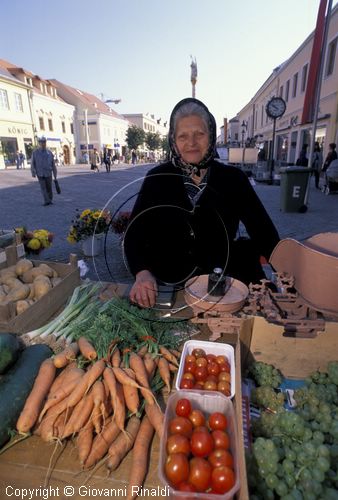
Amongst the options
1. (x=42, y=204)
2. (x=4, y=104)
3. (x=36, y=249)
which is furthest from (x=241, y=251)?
(x=4, y=104)

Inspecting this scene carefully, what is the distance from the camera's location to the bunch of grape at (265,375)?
131 centimetres

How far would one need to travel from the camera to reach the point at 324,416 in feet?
3.58

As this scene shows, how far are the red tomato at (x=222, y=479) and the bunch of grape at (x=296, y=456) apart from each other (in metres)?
0.11

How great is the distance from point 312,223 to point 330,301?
6.50 metres

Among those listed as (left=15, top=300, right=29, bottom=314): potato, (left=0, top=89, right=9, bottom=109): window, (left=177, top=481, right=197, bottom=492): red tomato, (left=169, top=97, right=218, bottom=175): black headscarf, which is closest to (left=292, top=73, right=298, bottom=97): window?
(left=169, top=97, right=218, bottom=175): black headscarf

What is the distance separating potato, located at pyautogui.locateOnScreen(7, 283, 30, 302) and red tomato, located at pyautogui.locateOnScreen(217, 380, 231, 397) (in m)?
1.38

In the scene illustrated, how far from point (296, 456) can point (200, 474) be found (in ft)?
1.08

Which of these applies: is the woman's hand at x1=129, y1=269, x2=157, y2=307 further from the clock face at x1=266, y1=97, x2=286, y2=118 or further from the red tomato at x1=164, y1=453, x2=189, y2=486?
the clock face at x1=266, y1=97, x2=286, y2=118

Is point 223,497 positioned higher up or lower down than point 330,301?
lower down

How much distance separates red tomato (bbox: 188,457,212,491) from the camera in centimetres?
89

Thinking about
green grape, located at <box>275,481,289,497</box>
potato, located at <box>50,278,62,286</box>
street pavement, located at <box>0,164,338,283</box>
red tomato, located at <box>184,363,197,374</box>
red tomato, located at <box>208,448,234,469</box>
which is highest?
potato, located at <box>50,278,62,286</box>

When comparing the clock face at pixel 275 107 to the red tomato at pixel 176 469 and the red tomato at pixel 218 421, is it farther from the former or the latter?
the red tomato at pixel 176 469

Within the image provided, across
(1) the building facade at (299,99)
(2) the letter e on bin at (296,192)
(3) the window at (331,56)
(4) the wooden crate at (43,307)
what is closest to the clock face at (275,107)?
(1) the building facade at (299,99)

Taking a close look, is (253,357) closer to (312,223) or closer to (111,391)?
(111,391)
